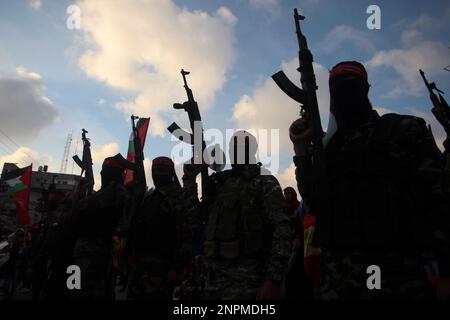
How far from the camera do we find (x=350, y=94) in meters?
2.18

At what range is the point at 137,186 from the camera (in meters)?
5.42

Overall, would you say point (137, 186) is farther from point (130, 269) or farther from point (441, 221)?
point (441, 221)

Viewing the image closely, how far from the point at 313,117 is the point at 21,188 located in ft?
49.7

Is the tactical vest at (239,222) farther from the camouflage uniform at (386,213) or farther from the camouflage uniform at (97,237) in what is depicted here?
the camouflage uniform at (97,237)

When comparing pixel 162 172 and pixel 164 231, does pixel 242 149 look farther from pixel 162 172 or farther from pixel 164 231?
pixel 162 172

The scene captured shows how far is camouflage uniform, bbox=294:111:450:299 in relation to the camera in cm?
173

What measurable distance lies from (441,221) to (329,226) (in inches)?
21.9

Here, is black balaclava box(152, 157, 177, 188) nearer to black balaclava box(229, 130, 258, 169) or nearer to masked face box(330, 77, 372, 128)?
black balaclava box(229, 130, 258, 169)

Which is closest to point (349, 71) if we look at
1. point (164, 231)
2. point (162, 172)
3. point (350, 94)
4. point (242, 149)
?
point (350, 94)

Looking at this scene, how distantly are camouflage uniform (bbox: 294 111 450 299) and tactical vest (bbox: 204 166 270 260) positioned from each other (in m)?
1.10

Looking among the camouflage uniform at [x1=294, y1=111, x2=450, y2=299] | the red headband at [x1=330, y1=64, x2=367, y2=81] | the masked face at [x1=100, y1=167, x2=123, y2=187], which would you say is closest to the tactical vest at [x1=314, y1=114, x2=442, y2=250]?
the camouflage uniform at [x1=294, y1=111, x2=450, y2=299]

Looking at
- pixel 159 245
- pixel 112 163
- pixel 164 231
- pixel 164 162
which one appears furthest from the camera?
pixel 112 163
